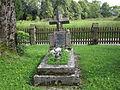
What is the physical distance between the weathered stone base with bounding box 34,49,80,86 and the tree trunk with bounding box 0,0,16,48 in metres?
2.94

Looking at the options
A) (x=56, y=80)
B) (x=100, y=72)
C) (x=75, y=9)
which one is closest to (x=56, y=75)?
(x=56, y=80)

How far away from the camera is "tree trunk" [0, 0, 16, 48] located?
8.62 meters

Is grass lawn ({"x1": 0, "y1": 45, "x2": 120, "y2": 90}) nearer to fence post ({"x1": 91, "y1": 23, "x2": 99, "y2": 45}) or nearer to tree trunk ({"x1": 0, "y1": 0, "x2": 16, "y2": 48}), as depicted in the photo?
tree trunk ({"x1": 0, "y1": 0, "x2": 16, "y2": 48})

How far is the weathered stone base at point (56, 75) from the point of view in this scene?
21.0 feet

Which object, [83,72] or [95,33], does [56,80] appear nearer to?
[83,72]

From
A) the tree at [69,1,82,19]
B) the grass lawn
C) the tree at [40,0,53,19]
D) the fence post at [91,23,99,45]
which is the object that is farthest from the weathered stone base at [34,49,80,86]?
the tree at [69,1,82,19]

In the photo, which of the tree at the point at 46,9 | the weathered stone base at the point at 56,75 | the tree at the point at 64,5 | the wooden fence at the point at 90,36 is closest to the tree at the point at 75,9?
the tree at the point at 64,5

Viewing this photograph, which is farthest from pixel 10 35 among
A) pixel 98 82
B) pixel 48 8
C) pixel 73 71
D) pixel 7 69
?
pixel 48 8

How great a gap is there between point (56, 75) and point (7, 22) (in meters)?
3.61

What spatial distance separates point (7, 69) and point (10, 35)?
69.9 inches

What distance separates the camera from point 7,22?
8.76 m

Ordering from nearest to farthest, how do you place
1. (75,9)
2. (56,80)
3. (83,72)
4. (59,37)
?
1. (56,80)
2. (83,72)
3. (59,37)
4. (75,9)

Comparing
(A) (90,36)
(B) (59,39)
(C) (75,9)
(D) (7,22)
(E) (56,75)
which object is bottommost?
(E) (56,75)

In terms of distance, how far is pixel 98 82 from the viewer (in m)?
6.46
